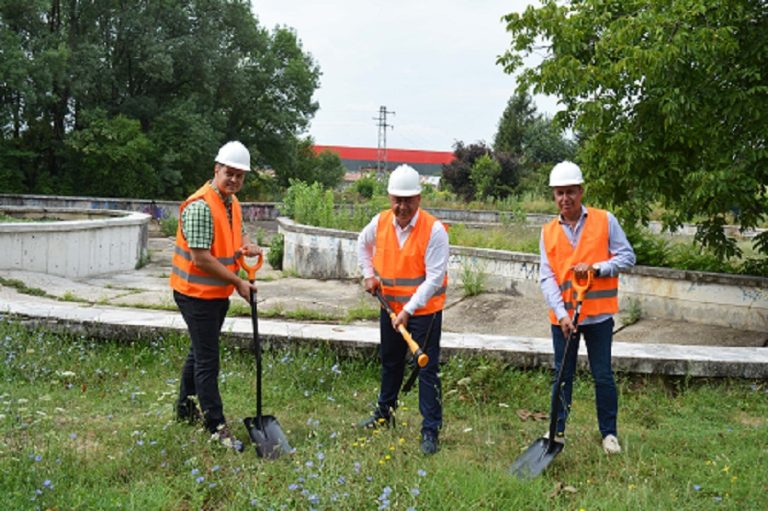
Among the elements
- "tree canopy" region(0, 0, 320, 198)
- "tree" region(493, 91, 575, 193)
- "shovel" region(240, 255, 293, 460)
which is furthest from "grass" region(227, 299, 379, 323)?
"tree" region(493, 91, 575, 193)

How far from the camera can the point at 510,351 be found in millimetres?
5801

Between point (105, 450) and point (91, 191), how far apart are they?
3281 centimetres

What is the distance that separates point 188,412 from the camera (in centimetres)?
473

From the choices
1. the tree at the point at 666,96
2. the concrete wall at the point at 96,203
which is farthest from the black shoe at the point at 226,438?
the concrete wall at the point at 96,203

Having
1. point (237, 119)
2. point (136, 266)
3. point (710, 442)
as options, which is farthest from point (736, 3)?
point (237, 119)

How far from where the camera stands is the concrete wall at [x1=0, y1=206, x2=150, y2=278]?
11438mm

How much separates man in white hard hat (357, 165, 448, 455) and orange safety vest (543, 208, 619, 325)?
673 millimetres

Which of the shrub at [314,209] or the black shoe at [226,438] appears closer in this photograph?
the black shoe at [226,438]

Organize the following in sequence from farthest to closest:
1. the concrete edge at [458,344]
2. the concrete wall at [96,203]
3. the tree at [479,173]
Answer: the tree at [479,173] → the concrete wall at [96,203] → the concrete edge at [458,344]

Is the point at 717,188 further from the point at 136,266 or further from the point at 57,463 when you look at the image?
the point at 136,266

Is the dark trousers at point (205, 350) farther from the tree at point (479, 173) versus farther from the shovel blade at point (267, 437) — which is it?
the tree at point (479, 173)

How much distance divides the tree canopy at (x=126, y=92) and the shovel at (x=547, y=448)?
2884 cm

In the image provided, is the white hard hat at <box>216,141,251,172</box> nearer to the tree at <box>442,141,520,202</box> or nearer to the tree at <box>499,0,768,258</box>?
the tree at <box>499,0,768,258</box>

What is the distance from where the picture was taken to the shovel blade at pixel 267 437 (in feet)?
13.8
